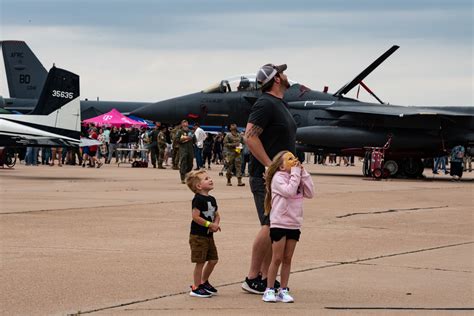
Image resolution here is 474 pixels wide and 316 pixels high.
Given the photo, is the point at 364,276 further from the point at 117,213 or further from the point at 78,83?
the point at 78,83

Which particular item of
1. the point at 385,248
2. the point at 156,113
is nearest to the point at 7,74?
the point at 156,113

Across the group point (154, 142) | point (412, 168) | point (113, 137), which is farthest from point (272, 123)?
point (113, 137)

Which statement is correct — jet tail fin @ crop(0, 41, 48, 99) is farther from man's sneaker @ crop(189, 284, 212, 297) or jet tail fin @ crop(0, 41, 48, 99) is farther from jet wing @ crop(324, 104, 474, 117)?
man's sneaker @ crop(189, 284, 212, 297)

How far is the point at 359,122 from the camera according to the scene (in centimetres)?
2927

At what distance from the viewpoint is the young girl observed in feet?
24.2

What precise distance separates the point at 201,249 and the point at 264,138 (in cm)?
106

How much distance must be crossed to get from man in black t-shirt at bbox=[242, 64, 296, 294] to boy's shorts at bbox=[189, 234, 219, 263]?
1.19ft

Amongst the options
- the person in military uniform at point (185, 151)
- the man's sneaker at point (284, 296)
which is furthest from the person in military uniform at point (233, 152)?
the man's sneaker at point (284, 296)

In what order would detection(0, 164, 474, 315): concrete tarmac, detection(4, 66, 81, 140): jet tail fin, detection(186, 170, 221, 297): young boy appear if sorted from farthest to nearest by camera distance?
detection(4, 66, 81, 140): jet tail fin, detection(186, 170, 221, 297): young boy, detection(0, 164, 474, 315): concrete tarmac

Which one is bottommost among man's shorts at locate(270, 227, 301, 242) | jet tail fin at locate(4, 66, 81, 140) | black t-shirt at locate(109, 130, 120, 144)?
man's shorts at locate(270, 227, 301, 242)

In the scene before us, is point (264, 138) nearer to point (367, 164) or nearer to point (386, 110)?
point (386, 110)

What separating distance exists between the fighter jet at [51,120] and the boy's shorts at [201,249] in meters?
18.8

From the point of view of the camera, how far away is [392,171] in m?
29.9

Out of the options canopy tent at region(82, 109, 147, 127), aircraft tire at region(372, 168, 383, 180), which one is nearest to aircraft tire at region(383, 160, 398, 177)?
aircraft tire at region(372, 168, 383, 180)
